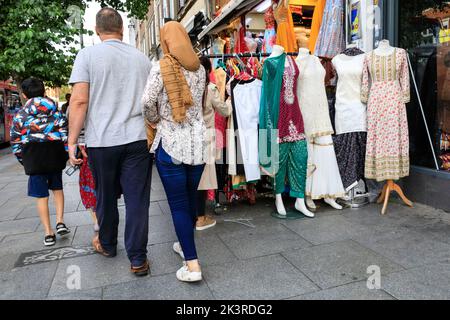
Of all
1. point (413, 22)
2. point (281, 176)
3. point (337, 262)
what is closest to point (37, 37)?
point (281, 176)

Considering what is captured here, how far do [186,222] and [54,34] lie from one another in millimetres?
7657

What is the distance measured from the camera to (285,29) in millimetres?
4863

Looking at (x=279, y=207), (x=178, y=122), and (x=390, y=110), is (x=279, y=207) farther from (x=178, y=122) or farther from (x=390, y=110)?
(x=178, y=122)

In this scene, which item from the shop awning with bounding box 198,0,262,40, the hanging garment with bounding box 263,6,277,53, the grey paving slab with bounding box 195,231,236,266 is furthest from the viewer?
the shop awning with bounding box 198,0,262,40

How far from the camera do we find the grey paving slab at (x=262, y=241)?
3.25 meters

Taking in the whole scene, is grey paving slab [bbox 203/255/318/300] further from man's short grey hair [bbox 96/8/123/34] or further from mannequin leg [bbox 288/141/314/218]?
man's short grey hair [bbox 96/8/123/34]

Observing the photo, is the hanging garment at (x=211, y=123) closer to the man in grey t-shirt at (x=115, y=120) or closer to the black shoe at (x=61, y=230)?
the man in grey t-shirt at (x=115, y=120)

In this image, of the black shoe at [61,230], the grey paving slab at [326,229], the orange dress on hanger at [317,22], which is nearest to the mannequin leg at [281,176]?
the grey paving slab at [326,229]

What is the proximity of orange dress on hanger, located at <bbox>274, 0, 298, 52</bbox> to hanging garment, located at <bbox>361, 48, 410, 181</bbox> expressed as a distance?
41.4 inches

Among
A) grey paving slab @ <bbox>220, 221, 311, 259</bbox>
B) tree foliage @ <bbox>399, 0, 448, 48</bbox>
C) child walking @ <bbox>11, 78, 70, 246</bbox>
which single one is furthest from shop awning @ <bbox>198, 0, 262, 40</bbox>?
grey paving slab @ <bbox>220, 221, 311, 259</bbox>

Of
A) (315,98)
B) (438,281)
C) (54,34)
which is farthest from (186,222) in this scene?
(54,34)

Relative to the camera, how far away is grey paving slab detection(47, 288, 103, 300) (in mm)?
2555

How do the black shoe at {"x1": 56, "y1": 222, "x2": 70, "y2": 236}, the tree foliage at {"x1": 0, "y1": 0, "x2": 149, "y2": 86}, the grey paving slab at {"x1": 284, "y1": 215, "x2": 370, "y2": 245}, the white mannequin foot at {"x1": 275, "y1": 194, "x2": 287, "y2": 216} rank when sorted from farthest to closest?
the tree foliage at {"x1": 0, "y1": 0, "x2": 149, "y2": 86} < the white mannequin foot at {"x1": 275, "y1": 194, "x2": 287, "y2": 216} < the black shoe at {"x1": 56, "y1": 222, "x2": 70, "y2": 236} < the grey paving slab at {"x1": 284, "y1": 215, "x2": 370, "y2": 245}

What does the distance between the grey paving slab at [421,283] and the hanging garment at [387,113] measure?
1519 millimetres
